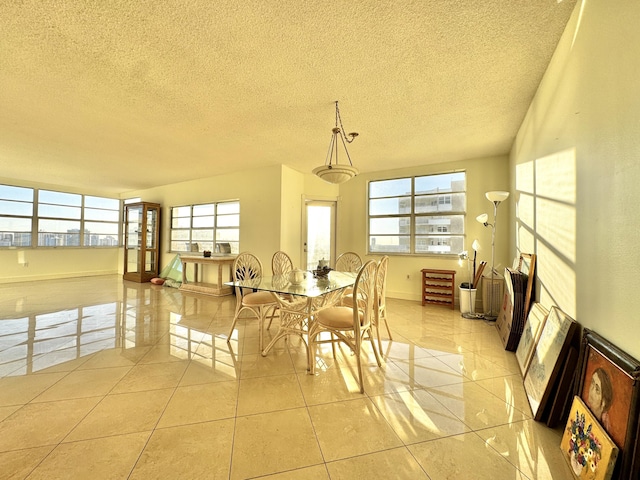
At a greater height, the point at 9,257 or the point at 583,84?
the point at 583,84

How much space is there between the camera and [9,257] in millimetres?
6391

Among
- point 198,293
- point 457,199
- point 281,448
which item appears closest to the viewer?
point 281,448

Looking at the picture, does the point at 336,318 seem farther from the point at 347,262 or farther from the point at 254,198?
the point at 254,198

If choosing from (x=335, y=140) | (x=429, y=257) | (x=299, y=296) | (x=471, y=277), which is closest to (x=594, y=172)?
(x=299, y=296)

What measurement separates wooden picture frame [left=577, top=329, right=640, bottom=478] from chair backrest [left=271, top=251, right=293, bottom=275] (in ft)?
9.69

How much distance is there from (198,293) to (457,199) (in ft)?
18.2

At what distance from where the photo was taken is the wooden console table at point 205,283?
527 centimetres

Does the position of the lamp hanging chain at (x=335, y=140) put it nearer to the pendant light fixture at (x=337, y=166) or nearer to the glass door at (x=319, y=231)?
the pendant light fixture at (x=337, y=166)

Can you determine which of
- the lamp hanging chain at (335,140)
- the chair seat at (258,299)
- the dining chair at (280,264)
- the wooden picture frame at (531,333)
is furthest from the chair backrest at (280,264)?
the wooden picture frame at (531,333)

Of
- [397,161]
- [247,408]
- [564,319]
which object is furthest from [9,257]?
[564,319]

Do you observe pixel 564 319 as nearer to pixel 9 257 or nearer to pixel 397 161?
pixel 397 161

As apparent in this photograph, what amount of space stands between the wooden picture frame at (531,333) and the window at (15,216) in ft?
34.7

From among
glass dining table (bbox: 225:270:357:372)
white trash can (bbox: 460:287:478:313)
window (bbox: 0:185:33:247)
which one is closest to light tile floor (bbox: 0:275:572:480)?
glass dining table (bbox: 225:270:357:372)

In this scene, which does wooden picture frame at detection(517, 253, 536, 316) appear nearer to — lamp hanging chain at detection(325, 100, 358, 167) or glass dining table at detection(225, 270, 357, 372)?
glass dining table at detection(225, 270, 357, 372)
